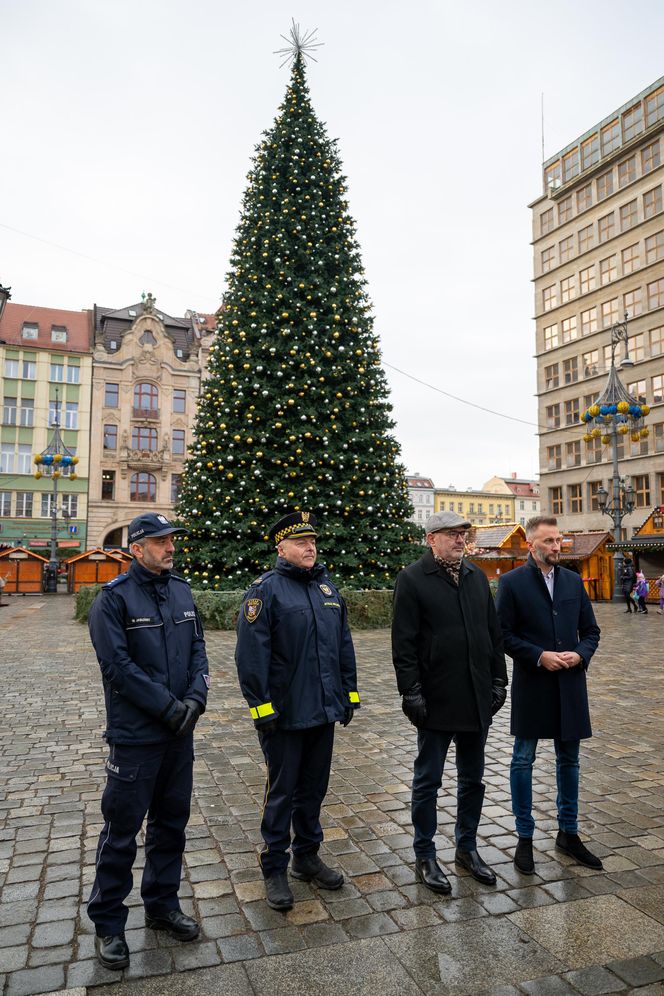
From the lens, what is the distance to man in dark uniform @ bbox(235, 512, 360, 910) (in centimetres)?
377

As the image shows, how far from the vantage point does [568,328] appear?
167 ft

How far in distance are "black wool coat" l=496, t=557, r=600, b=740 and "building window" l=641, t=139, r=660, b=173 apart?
48.9 meters

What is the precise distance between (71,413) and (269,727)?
52335 millimetres

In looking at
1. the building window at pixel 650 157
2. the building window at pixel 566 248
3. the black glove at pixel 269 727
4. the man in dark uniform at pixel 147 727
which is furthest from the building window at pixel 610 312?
the man in dark uniform at pixel 147 727

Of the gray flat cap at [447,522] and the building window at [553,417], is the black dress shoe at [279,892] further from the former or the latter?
the building window at [553,417]

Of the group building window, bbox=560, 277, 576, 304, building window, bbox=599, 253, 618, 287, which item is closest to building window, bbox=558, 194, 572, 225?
building window, bbox=560, 277, 576, 304

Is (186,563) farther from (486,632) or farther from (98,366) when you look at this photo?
(98,366)

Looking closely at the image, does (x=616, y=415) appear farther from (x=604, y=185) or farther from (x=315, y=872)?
(x=604, y=185)

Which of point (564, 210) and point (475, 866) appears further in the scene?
point (564, 210)

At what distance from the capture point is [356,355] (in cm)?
1711

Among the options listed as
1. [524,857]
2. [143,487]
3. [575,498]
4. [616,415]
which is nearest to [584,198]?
[575,498]

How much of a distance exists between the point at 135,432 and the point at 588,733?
170 ft

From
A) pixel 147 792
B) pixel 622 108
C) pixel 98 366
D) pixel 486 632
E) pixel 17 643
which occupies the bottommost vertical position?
pixel 17 643

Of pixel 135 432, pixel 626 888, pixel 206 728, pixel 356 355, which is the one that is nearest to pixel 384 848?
pixel 626 888
